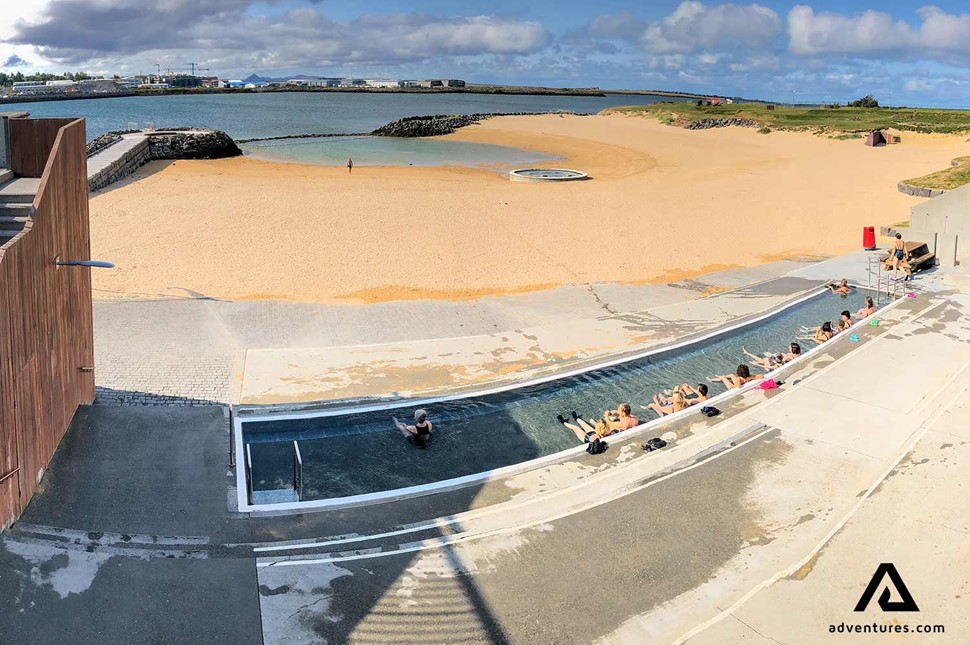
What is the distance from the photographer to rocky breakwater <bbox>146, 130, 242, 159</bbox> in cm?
4141

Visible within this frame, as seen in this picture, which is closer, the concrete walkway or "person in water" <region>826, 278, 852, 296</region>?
"person in water" <region>826, 278, 852, 296</region>

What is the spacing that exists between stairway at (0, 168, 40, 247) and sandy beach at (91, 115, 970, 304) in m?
6.19

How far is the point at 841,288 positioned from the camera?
1666 cm

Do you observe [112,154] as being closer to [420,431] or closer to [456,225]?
[456,225]

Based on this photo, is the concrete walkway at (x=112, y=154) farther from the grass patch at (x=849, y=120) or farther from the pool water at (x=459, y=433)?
the grass patch at (x=849, y=120)

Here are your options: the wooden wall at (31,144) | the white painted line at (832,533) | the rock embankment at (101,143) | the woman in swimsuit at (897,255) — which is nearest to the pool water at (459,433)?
the white painted line at (832,533)

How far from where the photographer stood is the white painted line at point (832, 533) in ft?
21.0

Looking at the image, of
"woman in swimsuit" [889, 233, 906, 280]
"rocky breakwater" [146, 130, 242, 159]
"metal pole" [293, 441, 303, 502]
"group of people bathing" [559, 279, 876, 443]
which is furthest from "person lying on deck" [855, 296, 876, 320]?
"rocky breakwater" [146, 130, 242, 159]

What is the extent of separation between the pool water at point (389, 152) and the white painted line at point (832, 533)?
3765 cm

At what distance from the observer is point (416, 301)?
16203 millimetres

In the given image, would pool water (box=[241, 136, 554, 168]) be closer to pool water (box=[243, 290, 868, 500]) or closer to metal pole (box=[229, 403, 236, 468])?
pool water (box=[243, 290, 868, 500])

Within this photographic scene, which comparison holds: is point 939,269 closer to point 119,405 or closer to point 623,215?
Result: point 623,215

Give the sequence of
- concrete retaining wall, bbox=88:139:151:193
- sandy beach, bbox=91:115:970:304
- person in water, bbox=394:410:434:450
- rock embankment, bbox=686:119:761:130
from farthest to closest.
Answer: rock embankment, bbox=686:119:761:130, concrete retaining wall, bbox=88:139:151:193, sandy beach, bbox=91:115:970:304, person in water, bbox=394:410:434:450

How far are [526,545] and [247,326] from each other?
8139mm
